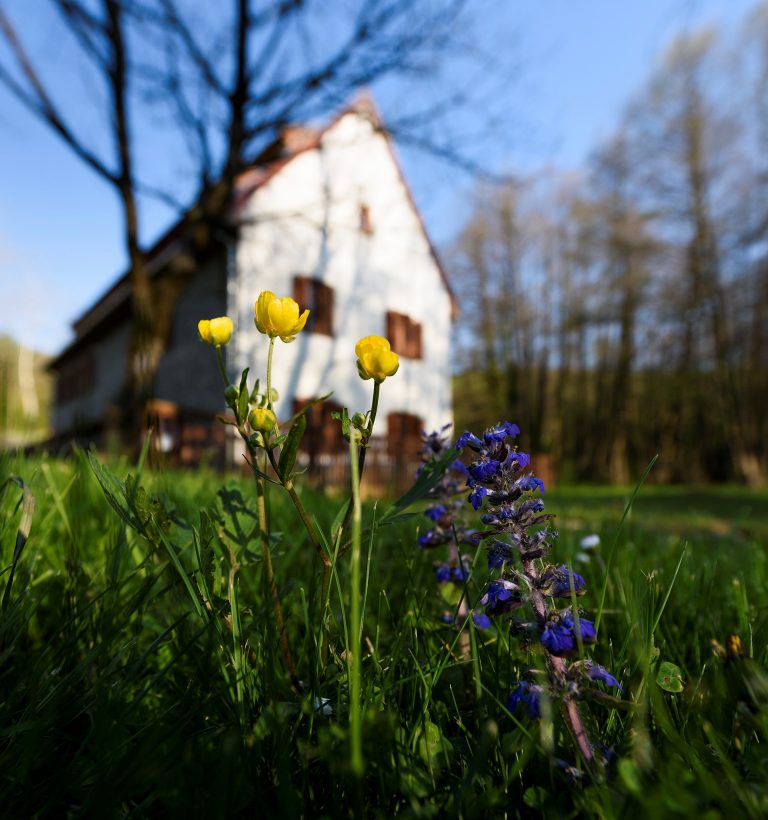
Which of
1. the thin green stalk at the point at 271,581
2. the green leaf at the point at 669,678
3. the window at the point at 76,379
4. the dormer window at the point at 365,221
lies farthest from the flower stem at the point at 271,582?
the window at the point at 76,379

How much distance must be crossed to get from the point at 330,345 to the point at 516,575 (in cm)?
1362

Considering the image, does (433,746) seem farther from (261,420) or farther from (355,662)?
(261,420)

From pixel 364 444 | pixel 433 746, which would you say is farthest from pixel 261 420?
pixel 433 746

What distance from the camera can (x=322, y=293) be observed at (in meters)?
14.3

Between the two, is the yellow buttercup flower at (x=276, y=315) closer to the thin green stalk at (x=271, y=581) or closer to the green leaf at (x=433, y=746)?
the thin green stalk at (x=271, y=581)

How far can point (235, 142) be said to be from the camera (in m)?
9.75

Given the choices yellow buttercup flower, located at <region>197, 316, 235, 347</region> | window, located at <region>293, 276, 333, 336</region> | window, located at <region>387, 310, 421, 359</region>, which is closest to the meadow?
yellow buttercup flower, located at <region>197, 316, 235, 347</region>

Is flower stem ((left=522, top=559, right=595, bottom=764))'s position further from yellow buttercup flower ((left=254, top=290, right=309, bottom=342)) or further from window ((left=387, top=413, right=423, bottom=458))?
window ((left=387, top=413, right=423, bottom=458))

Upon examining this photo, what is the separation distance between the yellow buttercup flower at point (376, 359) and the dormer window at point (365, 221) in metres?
15.1

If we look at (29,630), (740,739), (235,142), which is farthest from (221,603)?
(235,142)

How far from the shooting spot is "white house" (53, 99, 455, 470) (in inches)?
491

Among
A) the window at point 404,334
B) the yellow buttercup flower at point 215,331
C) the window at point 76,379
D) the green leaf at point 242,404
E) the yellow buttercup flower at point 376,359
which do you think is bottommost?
the green leaf at point 242,404

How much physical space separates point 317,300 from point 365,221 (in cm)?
292

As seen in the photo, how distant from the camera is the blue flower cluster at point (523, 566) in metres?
0.71
